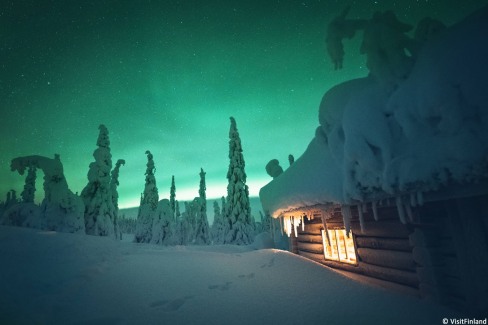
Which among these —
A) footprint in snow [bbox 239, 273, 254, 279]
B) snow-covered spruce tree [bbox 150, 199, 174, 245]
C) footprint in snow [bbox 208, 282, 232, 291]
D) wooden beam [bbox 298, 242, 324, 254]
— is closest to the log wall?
wooden beam [bbox 298, 242, 324, 254]

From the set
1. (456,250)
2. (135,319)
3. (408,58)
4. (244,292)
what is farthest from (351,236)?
(135,319)

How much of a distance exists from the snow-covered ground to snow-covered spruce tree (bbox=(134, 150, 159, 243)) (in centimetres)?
1862

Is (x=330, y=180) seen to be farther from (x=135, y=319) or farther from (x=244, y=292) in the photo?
(x=135, y=319)

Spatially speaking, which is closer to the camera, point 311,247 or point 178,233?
point 311,247

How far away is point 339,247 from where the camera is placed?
26.6 ft

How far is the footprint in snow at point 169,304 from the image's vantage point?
4449 mm

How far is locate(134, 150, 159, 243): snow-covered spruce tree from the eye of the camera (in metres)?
25.1

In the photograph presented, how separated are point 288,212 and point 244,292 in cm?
379

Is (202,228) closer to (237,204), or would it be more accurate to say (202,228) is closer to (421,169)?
(237,204)

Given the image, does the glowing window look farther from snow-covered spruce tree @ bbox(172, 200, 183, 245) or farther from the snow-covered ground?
snow-covered spruce tree @ bbox(172, 200, 183, 245)

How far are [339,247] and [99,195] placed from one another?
1942cm

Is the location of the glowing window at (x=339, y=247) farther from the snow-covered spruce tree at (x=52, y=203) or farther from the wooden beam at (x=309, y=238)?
the snow-covered spruce tree at (x=52, y=203)

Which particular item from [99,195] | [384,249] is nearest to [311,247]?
[384,249]

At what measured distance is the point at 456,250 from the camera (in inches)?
179
